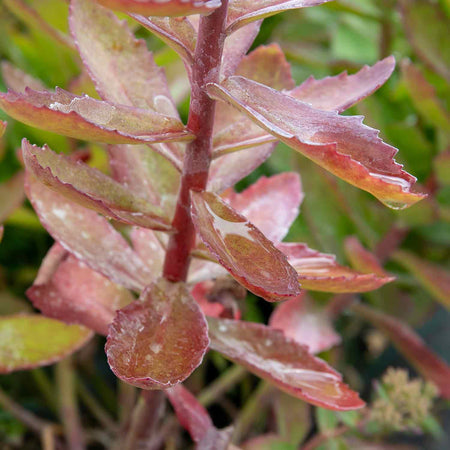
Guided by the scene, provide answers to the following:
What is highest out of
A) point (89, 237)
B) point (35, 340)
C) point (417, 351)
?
point (89, 237)

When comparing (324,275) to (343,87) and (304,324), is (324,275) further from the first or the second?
(304,324)

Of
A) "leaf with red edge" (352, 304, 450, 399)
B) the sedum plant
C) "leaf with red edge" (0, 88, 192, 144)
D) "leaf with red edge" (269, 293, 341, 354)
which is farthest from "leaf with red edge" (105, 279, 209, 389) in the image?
"leaf with red edge" (352, 304, 450, 399)

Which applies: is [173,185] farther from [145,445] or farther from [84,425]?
[84,425]

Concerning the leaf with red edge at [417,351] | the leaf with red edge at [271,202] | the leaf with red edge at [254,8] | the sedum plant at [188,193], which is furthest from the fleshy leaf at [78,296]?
the leaf with red edge at [417,351]

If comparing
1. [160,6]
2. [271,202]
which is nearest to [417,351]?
[271,202]

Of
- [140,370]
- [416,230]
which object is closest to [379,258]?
[416,230]

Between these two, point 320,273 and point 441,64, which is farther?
point 441,64

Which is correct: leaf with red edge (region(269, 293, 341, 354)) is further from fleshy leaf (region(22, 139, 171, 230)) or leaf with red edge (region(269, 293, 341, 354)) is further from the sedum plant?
fleshy leaf (region(22, 139, 171, 230))
